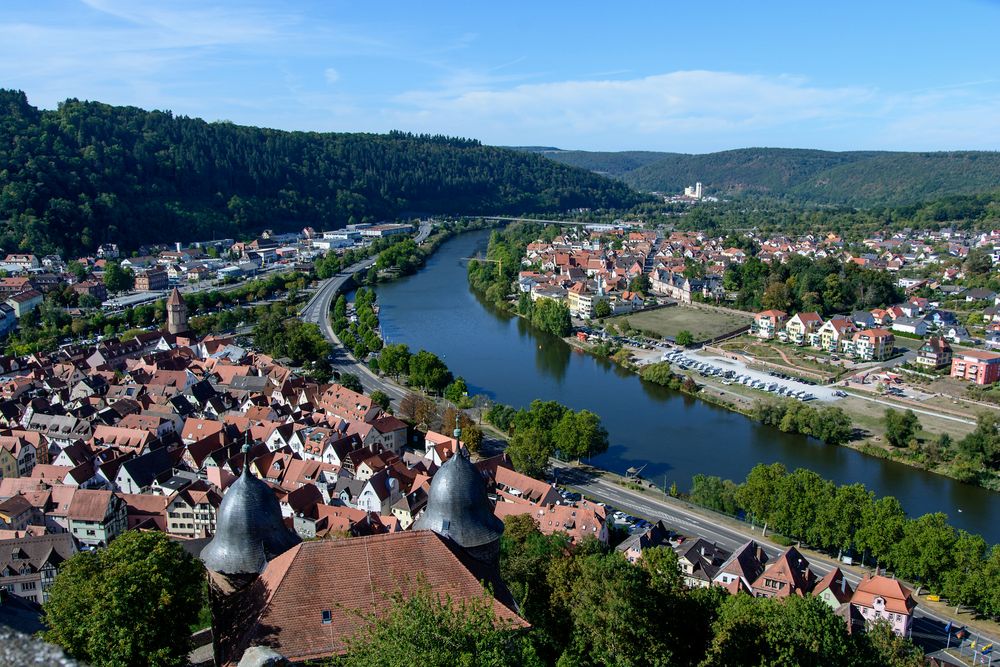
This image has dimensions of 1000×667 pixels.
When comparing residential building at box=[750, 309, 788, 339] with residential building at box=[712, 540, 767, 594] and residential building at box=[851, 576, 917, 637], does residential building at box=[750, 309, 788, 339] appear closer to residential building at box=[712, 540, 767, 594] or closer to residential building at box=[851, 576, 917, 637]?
residential building at box=[712, 540, 767, 594]

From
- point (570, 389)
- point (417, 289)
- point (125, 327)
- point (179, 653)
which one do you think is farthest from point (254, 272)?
point (179, 653)

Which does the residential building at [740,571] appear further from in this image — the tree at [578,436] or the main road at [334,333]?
the main road at [334,333]

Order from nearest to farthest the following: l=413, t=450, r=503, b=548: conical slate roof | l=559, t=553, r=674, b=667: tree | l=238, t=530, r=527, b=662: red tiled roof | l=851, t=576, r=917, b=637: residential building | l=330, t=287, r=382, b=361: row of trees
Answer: l=238, t=530, r=527, b=662: red tiled roof < l=559, t=553, r=674, b=667: tree < l=413, t=450, r=503, b=548: conical slate roof < l=851, t=576, r=917, b=637: residential building < l=330, t=287, r=382, b=361: row of trees

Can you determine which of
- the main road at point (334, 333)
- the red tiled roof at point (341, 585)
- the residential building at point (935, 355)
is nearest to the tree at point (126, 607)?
the red tiled roof at point (341, 585)

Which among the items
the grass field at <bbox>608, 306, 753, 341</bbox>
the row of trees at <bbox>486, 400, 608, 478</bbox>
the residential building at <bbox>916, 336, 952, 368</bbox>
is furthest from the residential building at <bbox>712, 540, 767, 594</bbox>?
the grass field at <bbox>608, 306, 753, 341</bbox>

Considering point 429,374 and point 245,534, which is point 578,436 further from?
point 245,534

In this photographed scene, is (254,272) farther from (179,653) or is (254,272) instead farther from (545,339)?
(179,653)

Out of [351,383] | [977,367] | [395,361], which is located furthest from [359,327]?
[977,367]
